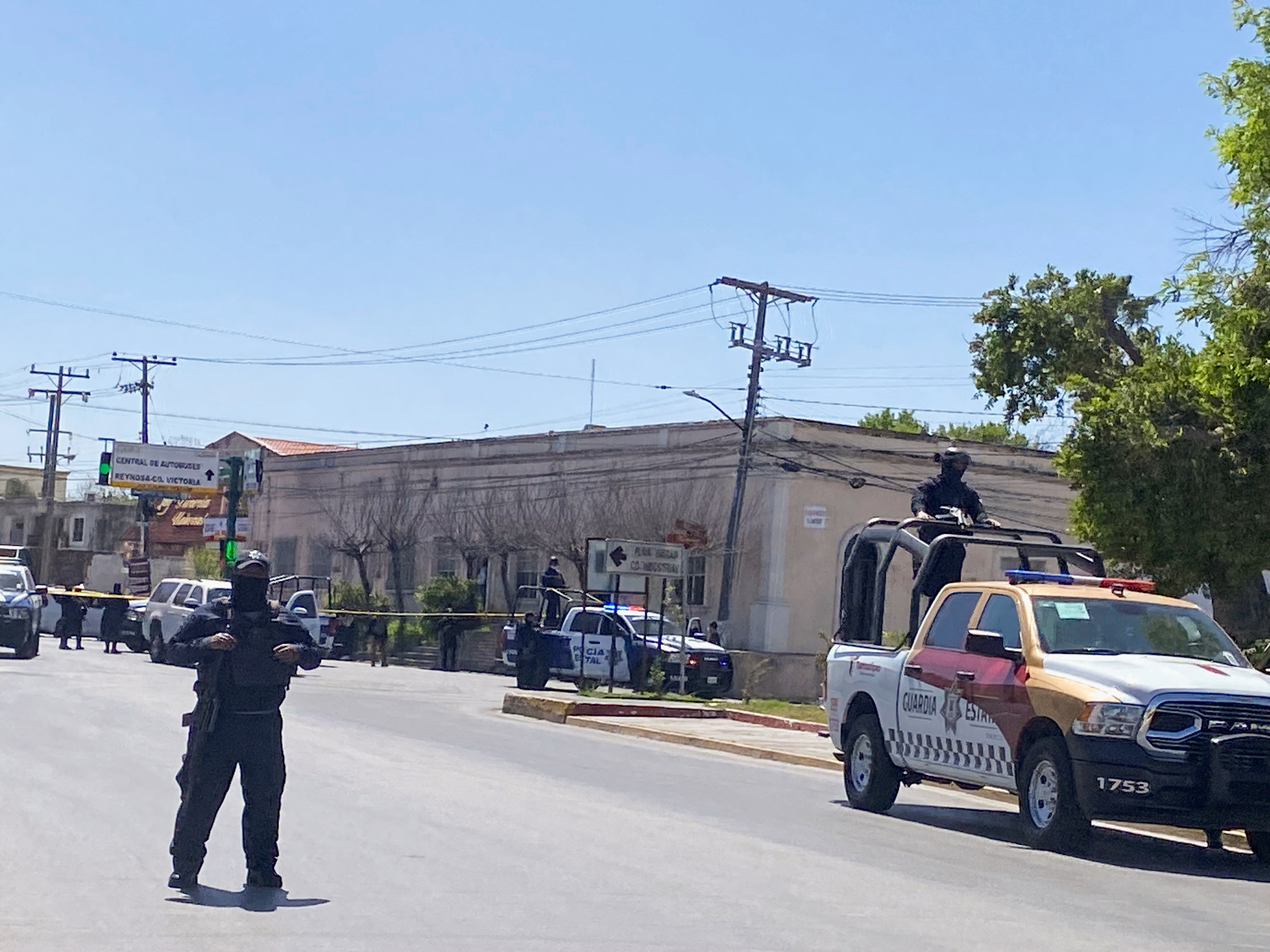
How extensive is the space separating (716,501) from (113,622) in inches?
638

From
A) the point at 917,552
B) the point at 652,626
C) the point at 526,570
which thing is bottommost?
the point at 652,626

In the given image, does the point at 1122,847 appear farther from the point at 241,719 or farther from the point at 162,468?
the point at 162,468

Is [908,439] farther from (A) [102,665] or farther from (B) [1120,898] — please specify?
(B) [1120,898]

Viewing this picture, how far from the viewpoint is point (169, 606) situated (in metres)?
A: 39.1

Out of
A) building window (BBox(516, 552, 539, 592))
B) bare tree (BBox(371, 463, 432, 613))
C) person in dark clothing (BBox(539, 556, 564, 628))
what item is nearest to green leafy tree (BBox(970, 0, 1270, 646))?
person in dark clothing (BBox(539, 556, 564, 628))

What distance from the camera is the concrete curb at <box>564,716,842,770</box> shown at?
19094 mm

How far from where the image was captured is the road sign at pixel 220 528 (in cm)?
7150

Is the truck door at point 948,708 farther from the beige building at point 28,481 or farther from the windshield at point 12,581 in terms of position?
the beige building at point 28,481

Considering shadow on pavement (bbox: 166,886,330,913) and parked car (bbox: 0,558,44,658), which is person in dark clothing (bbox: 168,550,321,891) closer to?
shadow on pavement (bbox: 166,886,330,913)

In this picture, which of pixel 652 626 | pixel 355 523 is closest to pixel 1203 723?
pixel 652 626

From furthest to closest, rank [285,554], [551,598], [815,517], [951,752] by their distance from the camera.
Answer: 1. [285,554]
2. [815,517]
3. [551,598]
4. [951,752]

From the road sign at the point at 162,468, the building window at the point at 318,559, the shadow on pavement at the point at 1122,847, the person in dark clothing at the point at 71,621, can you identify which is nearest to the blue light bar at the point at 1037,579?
the shadow on pavement at the point at 1122,847

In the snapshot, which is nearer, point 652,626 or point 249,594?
point 249,594

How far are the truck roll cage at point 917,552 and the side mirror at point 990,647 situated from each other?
5.05 ft
